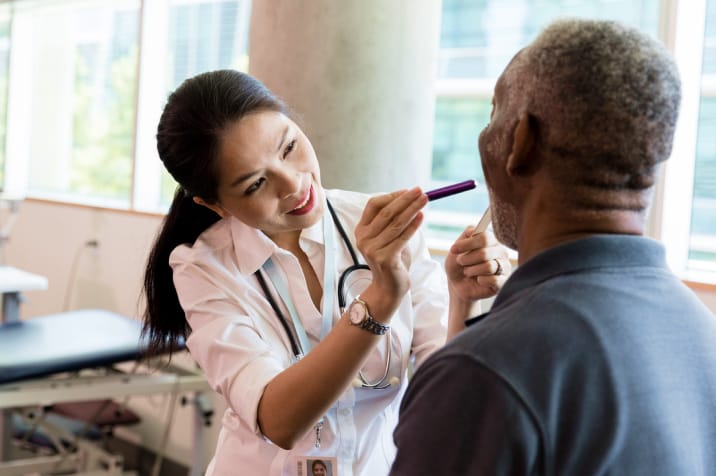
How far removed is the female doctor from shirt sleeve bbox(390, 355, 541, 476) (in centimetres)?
50

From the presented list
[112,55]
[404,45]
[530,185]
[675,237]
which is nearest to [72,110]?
[112,55]

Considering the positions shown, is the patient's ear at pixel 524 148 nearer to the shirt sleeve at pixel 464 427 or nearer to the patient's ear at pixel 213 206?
the shirt sleeve at pixel 464 427

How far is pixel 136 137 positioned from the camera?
13.9 ft

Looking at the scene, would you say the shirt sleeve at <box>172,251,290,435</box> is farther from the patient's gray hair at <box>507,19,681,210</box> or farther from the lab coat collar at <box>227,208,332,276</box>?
the patient's gray hair at <box>507,19,681,210</box>

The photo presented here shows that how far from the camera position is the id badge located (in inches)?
55.4

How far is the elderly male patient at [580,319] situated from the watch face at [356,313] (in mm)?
417

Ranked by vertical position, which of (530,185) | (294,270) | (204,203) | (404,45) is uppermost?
(404,45)

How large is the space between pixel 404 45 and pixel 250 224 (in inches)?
40.0

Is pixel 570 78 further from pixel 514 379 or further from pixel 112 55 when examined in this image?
pixel 112 55

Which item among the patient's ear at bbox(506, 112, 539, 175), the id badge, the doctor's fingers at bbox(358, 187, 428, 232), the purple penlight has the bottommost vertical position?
the id badge

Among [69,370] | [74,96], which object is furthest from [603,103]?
[74,96]

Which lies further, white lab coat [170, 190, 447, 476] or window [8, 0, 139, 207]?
window [8, 0, 139, 207]

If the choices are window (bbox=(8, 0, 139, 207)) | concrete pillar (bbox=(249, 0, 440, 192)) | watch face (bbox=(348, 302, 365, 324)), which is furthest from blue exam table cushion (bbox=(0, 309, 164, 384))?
watch face (bbox=(348, 302, 365, 324))

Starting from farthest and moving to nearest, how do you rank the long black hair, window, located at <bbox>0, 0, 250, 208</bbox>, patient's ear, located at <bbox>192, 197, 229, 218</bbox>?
window, located at <bbox>0, 0, 250, 208</bbox>
patient's ear, located at <bbox>192, 197, 229, 218</bbox>
the long black hair
